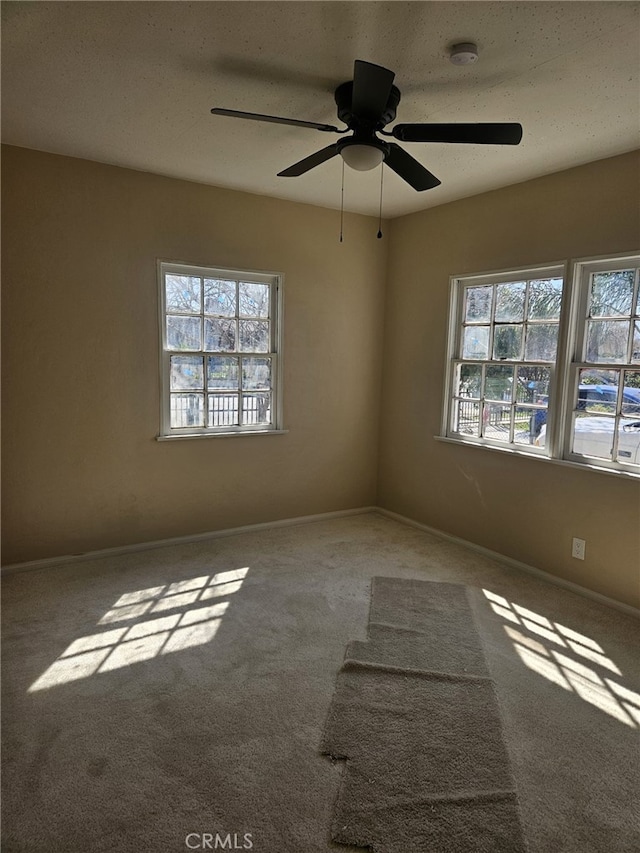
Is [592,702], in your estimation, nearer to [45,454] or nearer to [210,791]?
[210,791]

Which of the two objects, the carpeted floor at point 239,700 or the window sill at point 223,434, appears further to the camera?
the window sill at point 223,434

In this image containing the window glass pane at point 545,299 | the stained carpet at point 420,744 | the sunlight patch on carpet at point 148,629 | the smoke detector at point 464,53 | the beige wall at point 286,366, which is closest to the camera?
the stained carpet at point 420,744

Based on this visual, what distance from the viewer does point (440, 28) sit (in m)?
1.93

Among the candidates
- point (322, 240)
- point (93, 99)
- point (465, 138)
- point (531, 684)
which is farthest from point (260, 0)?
point (531, 684)

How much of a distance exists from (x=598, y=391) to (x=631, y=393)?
0.65 feet

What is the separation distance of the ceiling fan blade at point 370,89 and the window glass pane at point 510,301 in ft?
6.48

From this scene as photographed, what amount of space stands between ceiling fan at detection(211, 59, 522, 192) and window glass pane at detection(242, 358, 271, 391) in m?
1.96

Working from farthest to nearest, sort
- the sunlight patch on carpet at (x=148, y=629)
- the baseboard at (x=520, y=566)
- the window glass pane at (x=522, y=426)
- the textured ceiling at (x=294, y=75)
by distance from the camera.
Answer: the window glass pane at (x=522, y=426)
the baseboard at (x=520, y=566)
the sunlight patch on carpet at (x=148, y=629)
the textured ceiling at (x=294, y=75)

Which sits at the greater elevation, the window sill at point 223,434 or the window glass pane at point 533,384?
the window glass pane at point 533,384

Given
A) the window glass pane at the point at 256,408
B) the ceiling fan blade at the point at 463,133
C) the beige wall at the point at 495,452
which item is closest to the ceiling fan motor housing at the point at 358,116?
the ceiling fan blade at the point at 463,133

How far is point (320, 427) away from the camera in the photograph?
4625 millimetres

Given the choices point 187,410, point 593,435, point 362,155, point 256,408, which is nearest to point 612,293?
point 593,435

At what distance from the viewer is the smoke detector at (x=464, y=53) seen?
202 centimetres

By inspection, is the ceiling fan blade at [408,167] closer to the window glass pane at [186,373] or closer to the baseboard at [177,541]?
the window glass pane at [186,373]
